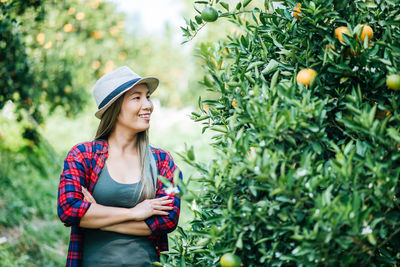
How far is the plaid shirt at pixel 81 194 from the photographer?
2.12 meters

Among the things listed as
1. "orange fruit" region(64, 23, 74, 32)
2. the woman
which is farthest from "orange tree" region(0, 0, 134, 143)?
the woman

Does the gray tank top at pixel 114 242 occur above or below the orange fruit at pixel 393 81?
below

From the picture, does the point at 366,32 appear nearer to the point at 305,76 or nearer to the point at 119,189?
the point at 305,76

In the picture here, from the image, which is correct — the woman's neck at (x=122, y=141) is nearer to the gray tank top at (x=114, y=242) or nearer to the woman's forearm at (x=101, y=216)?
the gray tank top at (x=114, y=242)

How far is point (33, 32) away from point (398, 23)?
17.9 feet

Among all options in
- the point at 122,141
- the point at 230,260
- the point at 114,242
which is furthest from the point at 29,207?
the point at 230,260

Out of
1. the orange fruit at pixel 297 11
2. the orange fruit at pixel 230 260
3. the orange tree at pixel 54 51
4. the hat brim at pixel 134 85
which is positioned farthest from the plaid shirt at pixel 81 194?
the orange tree at pixel 54 51

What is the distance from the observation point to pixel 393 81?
1494 mm

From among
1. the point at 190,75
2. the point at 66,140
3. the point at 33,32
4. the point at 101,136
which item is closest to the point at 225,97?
the point at 101,136

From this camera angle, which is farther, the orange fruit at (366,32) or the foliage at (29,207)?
the foliage at (29,207)

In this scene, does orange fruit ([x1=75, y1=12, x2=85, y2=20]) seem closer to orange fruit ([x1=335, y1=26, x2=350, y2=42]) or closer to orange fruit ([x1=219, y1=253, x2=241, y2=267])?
orange fruit ([x1=335, y1=26, x2=350, y2=42])

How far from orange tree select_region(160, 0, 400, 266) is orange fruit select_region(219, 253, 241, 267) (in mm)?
10

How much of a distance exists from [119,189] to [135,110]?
45cm

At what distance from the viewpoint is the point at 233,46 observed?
1964 mm
